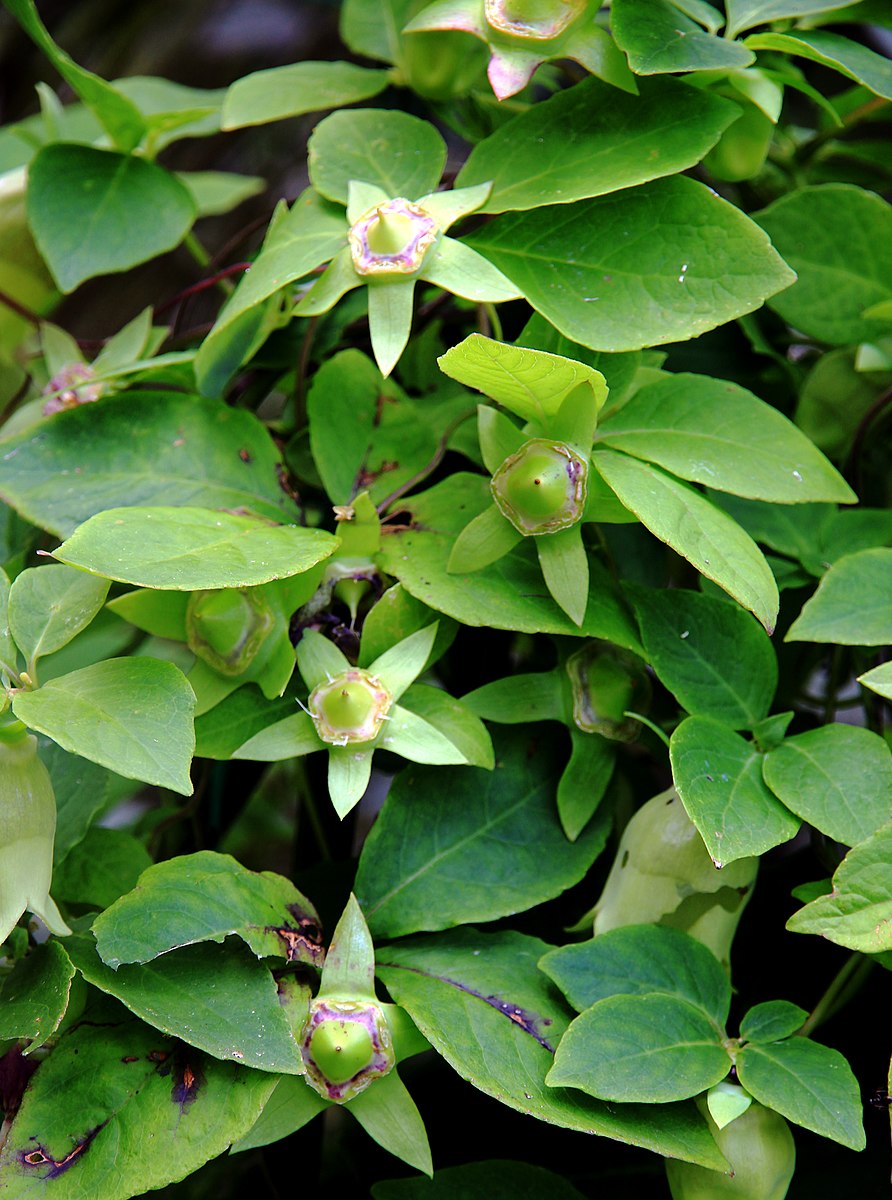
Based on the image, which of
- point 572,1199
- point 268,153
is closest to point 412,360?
point 572,1199

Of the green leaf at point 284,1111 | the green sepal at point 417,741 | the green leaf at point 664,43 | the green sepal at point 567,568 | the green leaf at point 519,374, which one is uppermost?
Answer: the green leaf at point 664,43

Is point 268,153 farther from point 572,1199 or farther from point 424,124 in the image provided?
point 572,1199

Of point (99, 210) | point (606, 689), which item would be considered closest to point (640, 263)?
point (606, 689)

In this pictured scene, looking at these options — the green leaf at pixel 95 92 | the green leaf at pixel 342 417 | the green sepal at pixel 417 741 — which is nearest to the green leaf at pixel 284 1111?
the green sepal at pixel 417 741

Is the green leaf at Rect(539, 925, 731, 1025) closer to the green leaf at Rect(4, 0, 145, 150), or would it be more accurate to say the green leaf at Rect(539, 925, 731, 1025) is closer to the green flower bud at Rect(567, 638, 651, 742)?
the green flower bud at Rect(567, 638, 651, 742)

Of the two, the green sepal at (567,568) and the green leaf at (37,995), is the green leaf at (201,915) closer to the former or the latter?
the green leaf at (37,995)

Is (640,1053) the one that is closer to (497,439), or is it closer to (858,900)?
(858,900)
